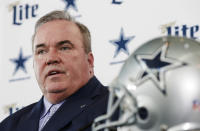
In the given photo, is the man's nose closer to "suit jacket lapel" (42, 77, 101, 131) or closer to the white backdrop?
"suit jacket lapel" (42, 77, 101, 131)

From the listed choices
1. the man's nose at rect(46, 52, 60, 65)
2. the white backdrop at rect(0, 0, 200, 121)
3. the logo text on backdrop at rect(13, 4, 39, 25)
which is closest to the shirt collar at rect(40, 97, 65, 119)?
the man's nose at rect(46, 52, 60, 65)

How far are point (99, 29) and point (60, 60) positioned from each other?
0.41 meters

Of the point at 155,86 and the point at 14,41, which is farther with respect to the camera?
the point at 14,41

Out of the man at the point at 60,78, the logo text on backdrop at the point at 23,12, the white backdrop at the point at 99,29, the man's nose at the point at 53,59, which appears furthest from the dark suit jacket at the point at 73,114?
the logo text on backdrop at the point at 23,12

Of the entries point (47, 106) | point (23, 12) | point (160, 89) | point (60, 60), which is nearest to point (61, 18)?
point (60, 60)

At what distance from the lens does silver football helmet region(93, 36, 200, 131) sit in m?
0.92

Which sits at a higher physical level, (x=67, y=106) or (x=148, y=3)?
(x=148, y=3)

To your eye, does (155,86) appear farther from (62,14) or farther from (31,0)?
(31,0)

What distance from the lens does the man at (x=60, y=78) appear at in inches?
55.5

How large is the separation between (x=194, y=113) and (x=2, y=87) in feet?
4.08

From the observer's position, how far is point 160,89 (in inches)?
36.9

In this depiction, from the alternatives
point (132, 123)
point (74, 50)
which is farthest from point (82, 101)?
point (132, 123)

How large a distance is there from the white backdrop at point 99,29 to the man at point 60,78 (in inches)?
9.3

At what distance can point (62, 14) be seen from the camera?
1584mm
